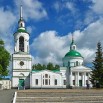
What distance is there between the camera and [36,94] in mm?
28859

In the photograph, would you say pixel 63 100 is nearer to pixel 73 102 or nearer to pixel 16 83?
pixel 73 102

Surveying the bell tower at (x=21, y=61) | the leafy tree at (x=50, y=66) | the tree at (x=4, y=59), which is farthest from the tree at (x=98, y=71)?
the leafy tree at (x=50, y=66)

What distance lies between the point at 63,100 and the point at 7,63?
23315 millimetres

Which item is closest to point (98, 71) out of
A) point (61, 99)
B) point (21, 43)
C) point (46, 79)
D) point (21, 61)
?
point (46, 79)

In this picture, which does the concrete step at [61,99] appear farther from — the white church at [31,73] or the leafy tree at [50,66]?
the leafy tree at [50,66]

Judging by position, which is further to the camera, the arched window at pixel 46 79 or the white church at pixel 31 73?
the arched window at pixel 46 79

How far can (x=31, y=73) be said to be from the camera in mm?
65500

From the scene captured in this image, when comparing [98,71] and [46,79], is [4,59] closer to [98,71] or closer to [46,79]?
[98,71]

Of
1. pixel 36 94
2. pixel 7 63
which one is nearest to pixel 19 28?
pixel 7 63

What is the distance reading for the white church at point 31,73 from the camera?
65.4m

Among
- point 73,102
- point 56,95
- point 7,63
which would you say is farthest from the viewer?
point 7,63

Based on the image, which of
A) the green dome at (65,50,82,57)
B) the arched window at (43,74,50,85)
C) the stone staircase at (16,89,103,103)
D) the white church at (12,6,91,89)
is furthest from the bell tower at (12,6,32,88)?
the stone staircase at (16,89,103,103)

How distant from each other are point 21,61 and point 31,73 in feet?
10.8

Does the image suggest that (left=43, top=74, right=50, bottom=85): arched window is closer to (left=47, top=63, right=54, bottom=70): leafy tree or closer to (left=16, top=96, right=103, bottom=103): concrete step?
(left=47, top=63, right=54, bottom=70): leafy tree
